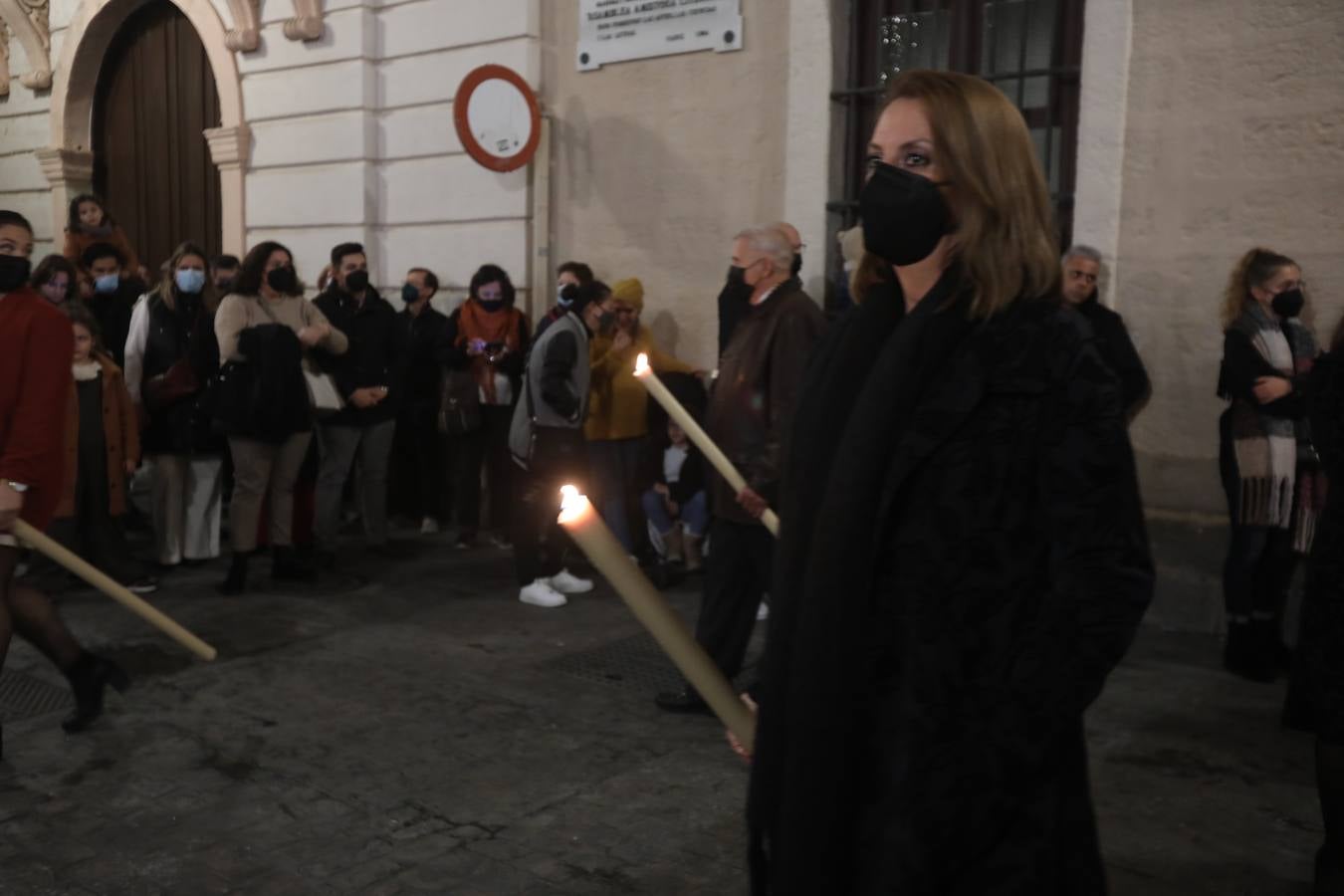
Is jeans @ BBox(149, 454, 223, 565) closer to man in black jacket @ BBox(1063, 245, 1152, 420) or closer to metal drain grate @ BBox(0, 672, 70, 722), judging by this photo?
metal drain grate @ BBox(0, 672, 70, 722)

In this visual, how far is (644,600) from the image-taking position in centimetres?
156

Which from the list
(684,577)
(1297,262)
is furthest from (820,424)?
(684,577)

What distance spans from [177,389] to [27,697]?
2335 mm

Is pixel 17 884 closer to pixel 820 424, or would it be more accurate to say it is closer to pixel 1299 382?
pixel 820 424

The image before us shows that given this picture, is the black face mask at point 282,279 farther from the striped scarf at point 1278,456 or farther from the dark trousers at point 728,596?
the striped scarf at point 1278,456

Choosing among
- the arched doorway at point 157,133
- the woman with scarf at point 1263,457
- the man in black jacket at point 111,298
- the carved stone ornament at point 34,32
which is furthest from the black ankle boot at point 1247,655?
the carved stone ornament at point 34,32

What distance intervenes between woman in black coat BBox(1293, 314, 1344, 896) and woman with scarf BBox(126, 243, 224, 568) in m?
5.57

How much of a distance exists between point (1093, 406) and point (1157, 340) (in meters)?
5.14

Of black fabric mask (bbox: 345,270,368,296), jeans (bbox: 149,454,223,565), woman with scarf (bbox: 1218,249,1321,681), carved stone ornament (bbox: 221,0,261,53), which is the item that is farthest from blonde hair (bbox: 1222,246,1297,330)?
carved stone ornament (bbox: 221,0,261,53)

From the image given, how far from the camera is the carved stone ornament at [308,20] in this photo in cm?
974

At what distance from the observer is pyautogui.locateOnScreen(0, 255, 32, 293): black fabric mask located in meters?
4.16

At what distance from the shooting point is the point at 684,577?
7473 mm

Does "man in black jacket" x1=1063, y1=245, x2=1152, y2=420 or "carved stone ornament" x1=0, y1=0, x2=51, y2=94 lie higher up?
"carved stone ornament" x1=0, y1=0, x2=51, y2=94

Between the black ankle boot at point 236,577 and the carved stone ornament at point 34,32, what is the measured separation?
26.5 feet
